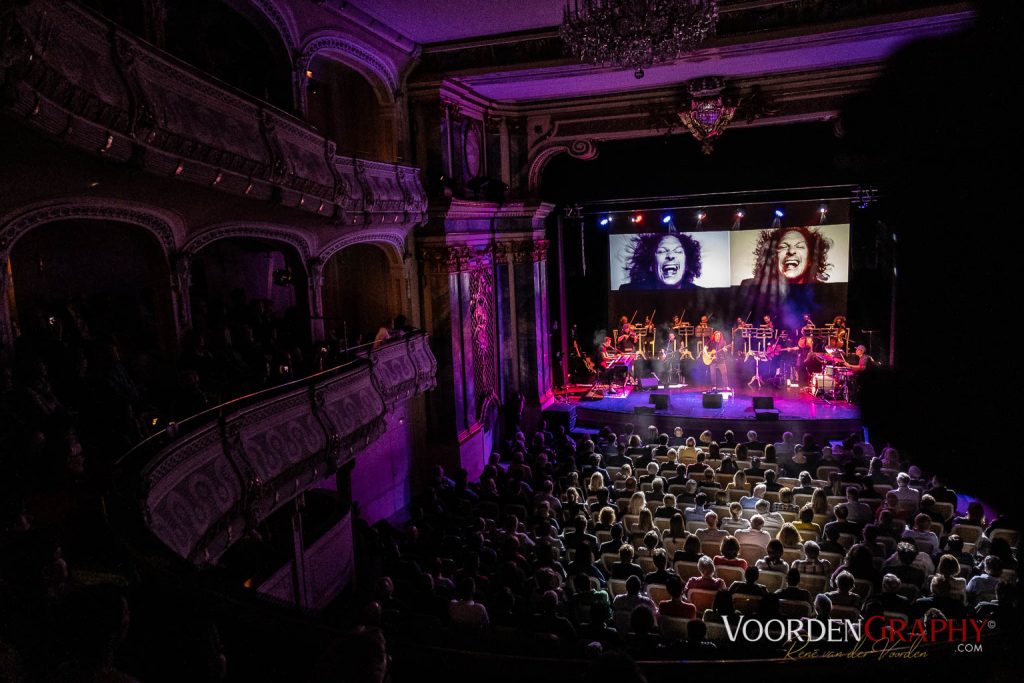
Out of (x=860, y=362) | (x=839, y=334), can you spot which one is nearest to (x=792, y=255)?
(x=839, y=334)

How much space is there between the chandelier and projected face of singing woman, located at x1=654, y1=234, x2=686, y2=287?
38.2 ft

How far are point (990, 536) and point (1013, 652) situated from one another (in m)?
6.10

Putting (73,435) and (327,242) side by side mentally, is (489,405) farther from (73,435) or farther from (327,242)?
(73,435)

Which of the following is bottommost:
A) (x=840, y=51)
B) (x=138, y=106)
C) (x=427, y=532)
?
(x=427, y=532)

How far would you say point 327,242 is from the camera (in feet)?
38.7

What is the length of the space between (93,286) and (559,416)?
1007 centimetres

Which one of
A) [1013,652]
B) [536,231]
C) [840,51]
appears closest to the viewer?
[1013,652]

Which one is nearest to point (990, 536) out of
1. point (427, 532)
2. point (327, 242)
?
point (427, 532)

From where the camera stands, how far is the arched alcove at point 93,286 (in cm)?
823

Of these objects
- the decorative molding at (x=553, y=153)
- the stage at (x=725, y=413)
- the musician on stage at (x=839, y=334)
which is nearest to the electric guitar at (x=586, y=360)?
the stage at (x=725, y=413)

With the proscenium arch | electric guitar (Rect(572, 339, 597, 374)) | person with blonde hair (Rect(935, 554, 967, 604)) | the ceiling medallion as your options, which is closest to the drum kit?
electric guitar (Rect(572, 339, 597, 374))

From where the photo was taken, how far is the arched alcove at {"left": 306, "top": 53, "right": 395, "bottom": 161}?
13461 mm

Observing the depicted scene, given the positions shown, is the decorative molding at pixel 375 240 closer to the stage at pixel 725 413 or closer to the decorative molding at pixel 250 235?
the decorative molding at pixel 250 235

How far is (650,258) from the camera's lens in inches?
744
